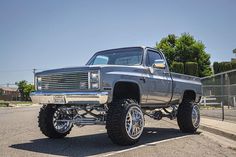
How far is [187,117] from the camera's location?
1083 centimetres

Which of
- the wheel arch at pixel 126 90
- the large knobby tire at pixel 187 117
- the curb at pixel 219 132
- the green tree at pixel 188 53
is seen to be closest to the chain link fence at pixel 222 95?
the curb at pixel 219 132

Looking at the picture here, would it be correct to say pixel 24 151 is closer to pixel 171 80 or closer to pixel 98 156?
pixel 98 156

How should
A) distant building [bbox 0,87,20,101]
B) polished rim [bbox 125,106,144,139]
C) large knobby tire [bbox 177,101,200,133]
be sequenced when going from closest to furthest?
polished rim [bbox 125,106,144,139], large knobby tire [bbox 177,101,200,133], distant building [bbox 0,87,20,101]

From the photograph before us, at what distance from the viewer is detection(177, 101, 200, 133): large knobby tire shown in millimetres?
10844

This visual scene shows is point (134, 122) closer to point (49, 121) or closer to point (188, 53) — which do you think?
point (49, 121)

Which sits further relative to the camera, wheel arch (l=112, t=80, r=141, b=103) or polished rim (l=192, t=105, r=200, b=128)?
polished rim (l=192, t=105, r=200, b=128)

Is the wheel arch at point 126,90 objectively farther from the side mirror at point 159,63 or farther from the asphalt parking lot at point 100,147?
the asphalt parking lot at point 100,147

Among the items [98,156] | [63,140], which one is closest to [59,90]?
[63,140]

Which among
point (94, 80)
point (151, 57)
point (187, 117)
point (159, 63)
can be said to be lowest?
point (187, 117)

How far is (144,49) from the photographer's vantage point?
385 inches

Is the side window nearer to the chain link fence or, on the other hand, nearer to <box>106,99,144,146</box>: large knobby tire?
<box>106,99,144,146</box>: large knobby tire

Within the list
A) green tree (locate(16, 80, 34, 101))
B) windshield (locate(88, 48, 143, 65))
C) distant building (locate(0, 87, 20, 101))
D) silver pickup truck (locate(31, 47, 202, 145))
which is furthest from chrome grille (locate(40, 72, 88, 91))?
green tree (locate(16, 80, 34, 101))

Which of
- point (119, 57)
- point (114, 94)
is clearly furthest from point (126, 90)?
point (119, 57)

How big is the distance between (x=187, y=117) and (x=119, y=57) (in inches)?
102
